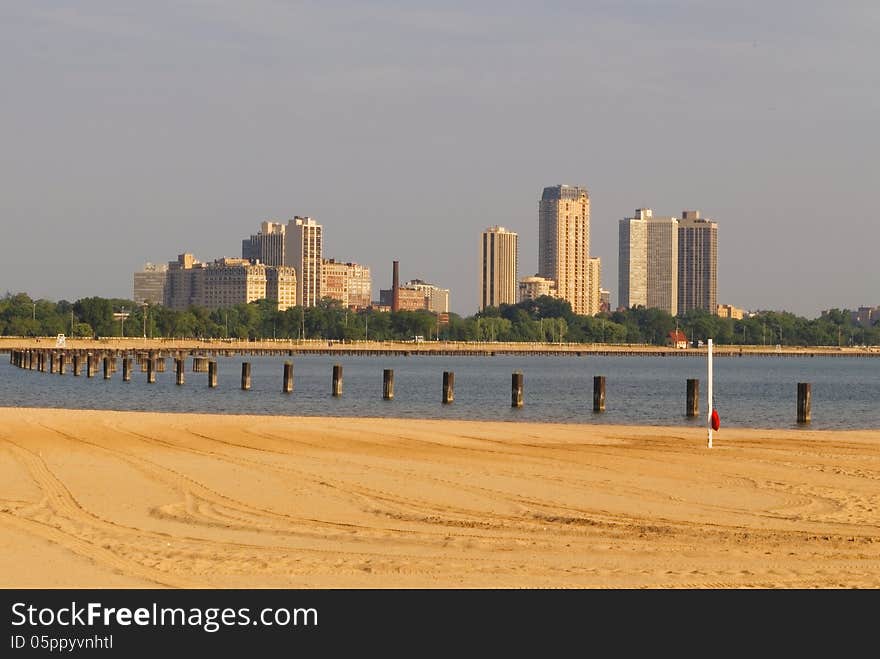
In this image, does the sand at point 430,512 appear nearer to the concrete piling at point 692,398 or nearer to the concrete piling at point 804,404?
the concrete piling at point 804,404

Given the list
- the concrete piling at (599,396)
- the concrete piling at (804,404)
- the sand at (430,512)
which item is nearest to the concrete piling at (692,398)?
the concrete piling at (804,404)

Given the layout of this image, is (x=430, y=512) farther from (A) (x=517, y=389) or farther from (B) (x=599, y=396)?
(A) (x=517, y=389)

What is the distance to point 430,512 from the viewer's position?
1762 centimetres

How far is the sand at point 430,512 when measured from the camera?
13055mm

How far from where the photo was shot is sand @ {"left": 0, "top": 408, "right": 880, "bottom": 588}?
13055mm

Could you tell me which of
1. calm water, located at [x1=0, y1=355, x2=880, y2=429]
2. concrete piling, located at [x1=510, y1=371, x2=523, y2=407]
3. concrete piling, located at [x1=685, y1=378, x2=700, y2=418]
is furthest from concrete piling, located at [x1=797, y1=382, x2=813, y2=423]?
concrete piling, located at [x1=510, y1=371, x2=523, y2=407]

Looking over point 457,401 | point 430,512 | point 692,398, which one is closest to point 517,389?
point 692,398
